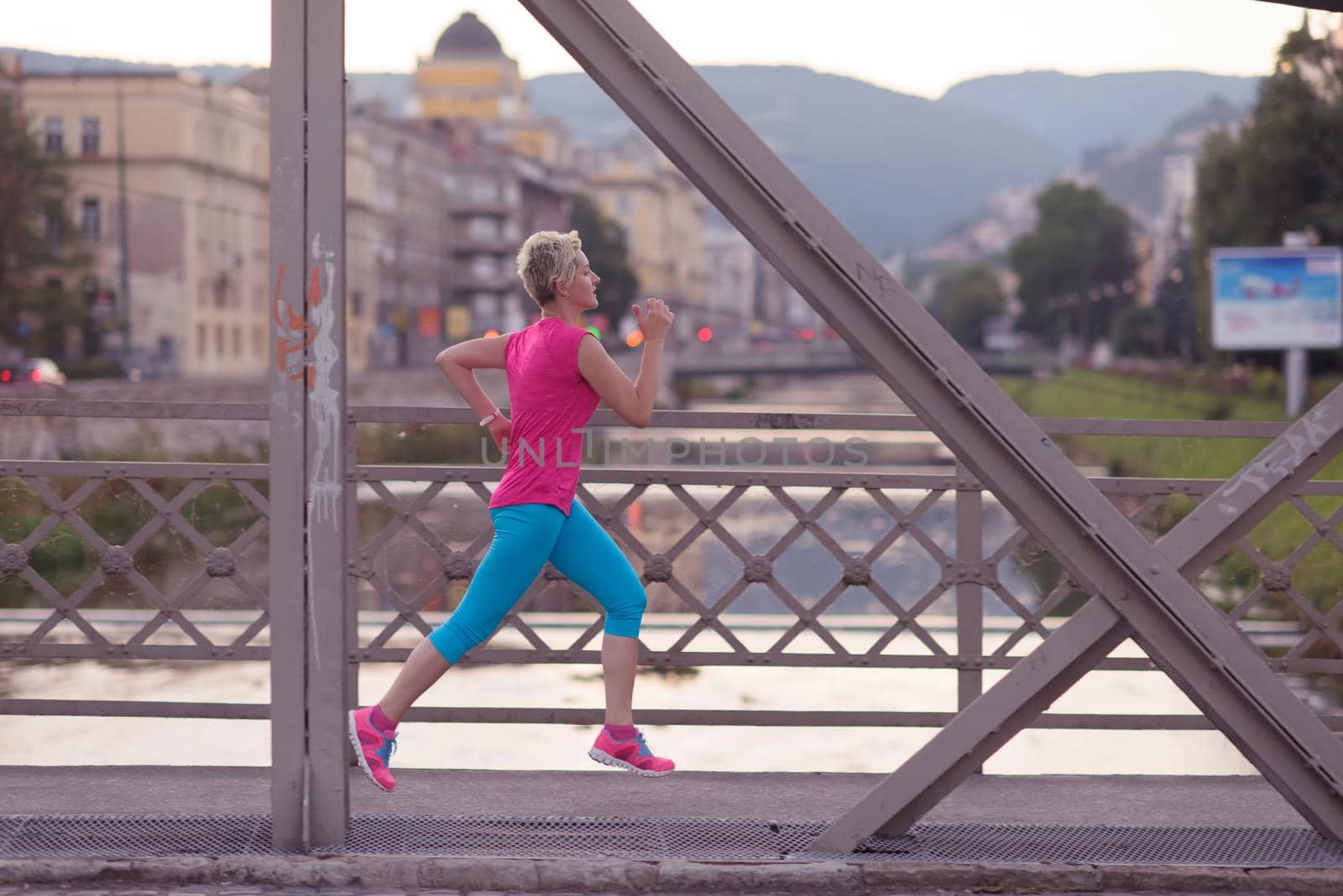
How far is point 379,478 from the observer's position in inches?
230

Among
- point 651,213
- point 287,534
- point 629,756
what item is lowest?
point 629,756

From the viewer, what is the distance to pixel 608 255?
408ft

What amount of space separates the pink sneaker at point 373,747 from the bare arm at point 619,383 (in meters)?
1.09

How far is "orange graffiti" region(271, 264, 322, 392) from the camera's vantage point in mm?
4410

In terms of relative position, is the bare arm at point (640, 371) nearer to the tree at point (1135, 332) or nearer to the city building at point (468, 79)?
the tree at point (1135, 332)

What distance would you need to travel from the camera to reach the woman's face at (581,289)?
464 cm

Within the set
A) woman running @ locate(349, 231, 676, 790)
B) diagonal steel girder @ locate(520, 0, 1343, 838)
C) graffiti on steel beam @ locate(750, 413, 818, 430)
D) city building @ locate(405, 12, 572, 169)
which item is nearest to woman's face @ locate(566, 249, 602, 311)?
woman running @ locate(349, 231, 676, 790)

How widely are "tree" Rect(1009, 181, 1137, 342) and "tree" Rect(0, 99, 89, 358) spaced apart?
96.6 metres

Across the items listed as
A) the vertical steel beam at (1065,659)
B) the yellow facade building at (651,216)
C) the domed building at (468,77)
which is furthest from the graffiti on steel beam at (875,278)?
the domed building at (468,77)

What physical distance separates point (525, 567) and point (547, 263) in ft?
2.78

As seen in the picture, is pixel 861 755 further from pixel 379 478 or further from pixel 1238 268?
pixel 1238 268

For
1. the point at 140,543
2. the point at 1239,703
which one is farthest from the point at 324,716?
the point at 1239,703

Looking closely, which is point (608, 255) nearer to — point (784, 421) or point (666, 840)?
point (784, 421)

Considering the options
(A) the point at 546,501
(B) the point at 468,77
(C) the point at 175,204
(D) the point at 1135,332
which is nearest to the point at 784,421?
(A) the point at 546,501
